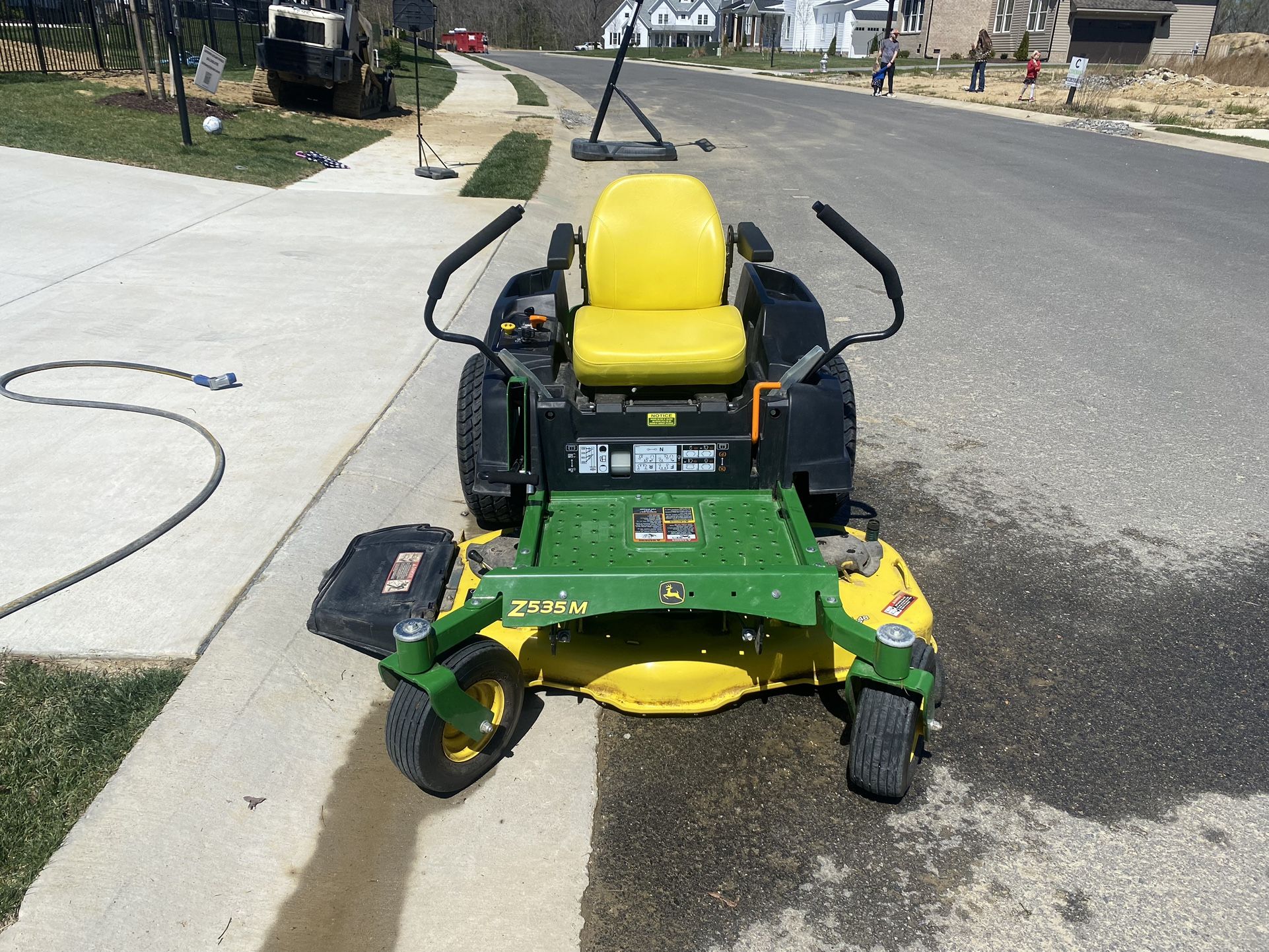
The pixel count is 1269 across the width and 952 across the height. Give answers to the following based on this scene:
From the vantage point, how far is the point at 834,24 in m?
55.8

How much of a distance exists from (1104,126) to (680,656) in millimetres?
19104

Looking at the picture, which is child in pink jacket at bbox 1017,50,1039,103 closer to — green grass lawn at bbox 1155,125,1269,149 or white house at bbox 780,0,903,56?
green grass lawn at bbox 1155,125,1269,149

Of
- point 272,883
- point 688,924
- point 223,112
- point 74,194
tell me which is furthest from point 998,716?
point 223,112

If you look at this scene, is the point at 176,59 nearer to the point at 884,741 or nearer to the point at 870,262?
the point at 870,262

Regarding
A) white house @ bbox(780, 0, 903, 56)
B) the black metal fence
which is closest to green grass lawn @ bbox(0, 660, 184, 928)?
the black metal fence

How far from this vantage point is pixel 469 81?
81.4ft

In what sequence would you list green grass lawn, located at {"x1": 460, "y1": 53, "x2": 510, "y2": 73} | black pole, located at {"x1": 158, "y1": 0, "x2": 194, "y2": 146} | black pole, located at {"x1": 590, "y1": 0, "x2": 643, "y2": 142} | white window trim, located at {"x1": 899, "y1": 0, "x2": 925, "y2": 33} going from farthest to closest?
white window trim, located at {"x1": 899, "y1": 0, "x2": 925, "y2": 33}
green grass lawn, located at {"x1": 460, "y1": 53, "x2": 510, "y2": 73}
black pole, located at {"x1": 158, "y1": 0, "x2": 194, "y2": 146}
black pole, located at {"x1": 590, "y1": 0, "x2": 643, "y2": 142}

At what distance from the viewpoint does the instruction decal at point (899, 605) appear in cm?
308

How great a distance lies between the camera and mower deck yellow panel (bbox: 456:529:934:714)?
9.82ft

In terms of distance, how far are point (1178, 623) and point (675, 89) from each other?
24557 mm

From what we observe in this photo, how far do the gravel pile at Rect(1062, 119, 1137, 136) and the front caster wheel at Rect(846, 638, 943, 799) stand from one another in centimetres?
1829

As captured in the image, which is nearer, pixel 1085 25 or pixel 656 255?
pixel 656 255

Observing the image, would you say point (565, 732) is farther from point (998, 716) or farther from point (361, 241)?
point (361, 241)

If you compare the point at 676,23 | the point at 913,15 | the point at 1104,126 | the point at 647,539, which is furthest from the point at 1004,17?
the point at 647,539
